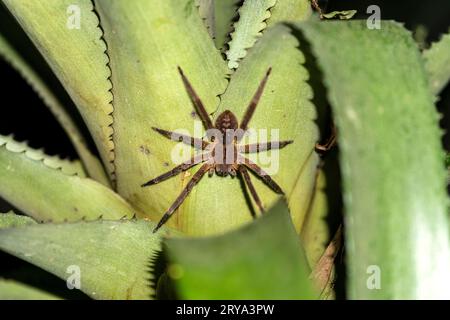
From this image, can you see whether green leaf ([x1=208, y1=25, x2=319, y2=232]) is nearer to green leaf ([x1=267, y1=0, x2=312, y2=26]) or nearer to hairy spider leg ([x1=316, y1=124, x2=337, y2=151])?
hairy spider leg ([x1=316, y1=124, x2=337, y2=151])

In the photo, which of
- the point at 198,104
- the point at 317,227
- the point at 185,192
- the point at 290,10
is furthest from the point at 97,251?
the point at 290,10

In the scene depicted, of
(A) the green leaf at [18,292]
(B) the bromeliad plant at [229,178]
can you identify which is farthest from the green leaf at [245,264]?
(A) the green leaf at [18,292]

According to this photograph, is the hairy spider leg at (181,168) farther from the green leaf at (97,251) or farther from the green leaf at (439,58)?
the green leaf at (439,58)

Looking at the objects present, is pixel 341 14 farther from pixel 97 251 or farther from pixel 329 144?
pixel 97 251

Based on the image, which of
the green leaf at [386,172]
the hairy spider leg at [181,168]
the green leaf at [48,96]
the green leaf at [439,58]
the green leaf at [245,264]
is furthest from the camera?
the green leaf at [48,96]
